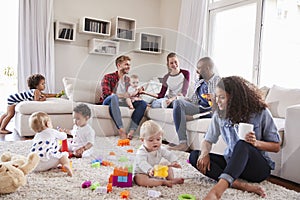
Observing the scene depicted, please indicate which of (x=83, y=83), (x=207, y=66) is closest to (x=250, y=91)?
(x=207, y=66)

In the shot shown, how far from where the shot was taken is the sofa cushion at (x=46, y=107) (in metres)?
2.98

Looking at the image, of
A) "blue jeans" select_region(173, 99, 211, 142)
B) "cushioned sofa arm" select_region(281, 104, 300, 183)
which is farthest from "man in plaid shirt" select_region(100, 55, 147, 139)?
"cushioned sofa arm" select_region(281, 104, 300, 183)

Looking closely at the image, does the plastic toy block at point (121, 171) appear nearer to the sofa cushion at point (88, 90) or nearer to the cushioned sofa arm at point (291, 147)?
the sofa cushion at point (88, 90)

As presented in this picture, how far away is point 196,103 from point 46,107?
2.05 metres

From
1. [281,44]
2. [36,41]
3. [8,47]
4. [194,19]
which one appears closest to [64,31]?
[36,41]

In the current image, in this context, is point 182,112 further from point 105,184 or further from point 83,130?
point 83,130

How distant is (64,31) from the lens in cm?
416

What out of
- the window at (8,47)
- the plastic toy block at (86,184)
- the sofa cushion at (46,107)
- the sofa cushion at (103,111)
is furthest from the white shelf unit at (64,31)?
the plastic toy block at (86,184)

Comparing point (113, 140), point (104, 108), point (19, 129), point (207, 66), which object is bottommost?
point (19, 129)

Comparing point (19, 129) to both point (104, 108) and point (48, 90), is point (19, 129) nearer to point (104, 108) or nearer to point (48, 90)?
point (48, 90)

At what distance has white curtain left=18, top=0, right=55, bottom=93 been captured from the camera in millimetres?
3984

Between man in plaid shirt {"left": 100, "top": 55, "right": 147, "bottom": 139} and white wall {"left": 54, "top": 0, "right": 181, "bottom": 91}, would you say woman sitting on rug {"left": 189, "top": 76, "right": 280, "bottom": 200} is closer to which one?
man in plaid shirt {"left": 100, "top": 55, "right": 147, "bottom": 139}

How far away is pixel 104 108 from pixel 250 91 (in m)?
0.72

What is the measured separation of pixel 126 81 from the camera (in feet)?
4.45
